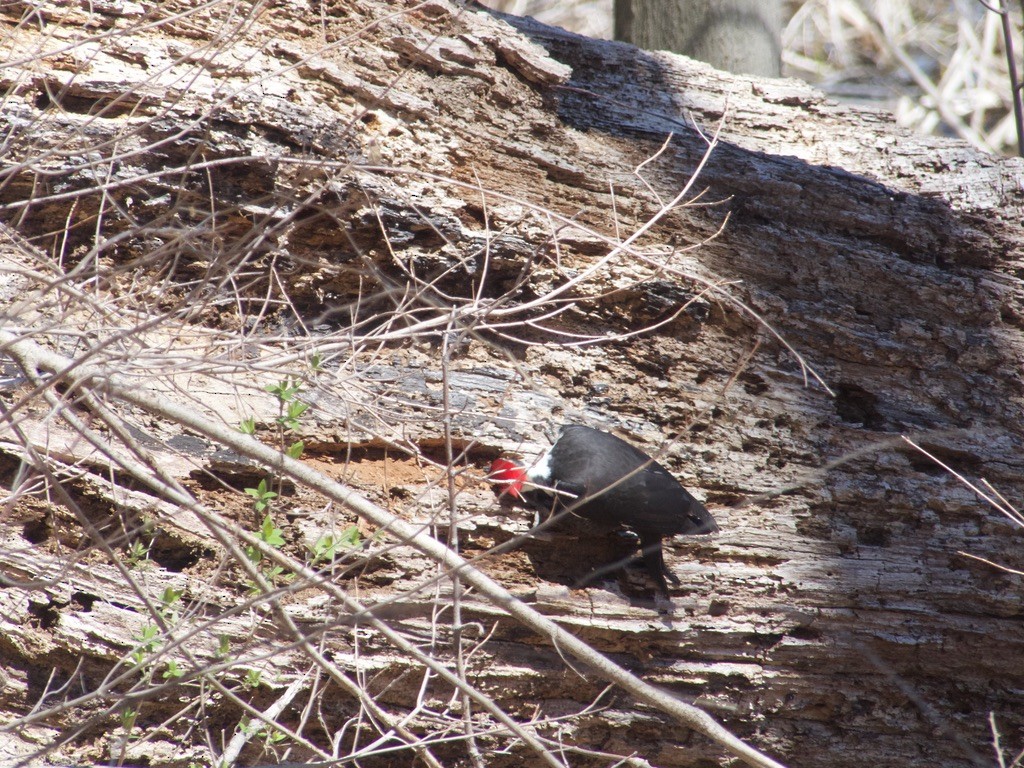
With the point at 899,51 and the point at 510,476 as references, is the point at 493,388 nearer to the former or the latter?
the point at 510,476

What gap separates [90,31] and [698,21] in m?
3.16

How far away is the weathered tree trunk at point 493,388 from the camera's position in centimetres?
259

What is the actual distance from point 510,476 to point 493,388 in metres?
0.41

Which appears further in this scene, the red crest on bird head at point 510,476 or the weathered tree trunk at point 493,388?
the red crest on bird head at point 510,476

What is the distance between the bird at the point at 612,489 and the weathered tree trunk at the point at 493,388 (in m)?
0.11

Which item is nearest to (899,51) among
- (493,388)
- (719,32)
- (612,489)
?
(719,32)

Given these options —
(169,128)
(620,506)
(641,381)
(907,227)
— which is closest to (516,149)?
(641,381)

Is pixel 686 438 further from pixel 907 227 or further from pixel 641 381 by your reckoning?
pixel 907 227

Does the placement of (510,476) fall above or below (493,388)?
below

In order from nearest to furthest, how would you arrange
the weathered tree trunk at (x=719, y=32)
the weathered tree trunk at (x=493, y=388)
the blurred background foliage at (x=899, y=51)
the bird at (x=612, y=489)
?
1. the weathered tree trunk at (x=493, y=388)
2. the bird at (x=612, y=489)
3. the weathered tree trunk at (x=719, y=32)
4. the blurred background foliage at (x=899, y=51)

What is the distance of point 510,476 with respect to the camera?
3037 millimetres

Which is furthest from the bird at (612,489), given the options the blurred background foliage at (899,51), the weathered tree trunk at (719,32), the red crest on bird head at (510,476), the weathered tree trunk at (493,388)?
the blurred background foliage at (899,51)

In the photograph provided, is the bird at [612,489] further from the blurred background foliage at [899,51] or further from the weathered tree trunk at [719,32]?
the blurred background foliage at [899,51]

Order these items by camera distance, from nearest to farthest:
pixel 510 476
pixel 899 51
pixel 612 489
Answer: pixel 612 489 < pixel 510 476 < pixel 899 51
